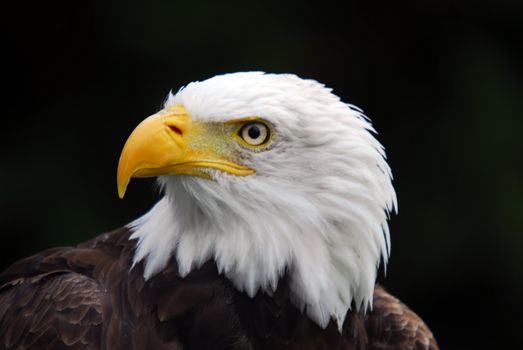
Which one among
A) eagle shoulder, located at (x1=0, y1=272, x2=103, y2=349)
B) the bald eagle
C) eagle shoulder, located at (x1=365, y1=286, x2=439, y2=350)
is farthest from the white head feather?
eagle shoulder, located at (x1=365, y1=286, x2=439, y2=350)

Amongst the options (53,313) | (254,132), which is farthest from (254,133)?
(53,313)

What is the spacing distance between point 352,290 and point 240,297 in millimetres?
411

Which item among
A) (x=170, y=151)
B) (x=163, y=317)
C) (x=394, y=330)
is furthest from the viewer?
(x=394, y=330)

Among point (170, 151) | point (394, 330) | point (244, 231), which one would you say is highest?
point (170, 151)

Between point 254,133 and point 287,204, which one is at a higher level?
point 254,133

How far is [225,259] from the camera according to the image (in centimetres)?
303

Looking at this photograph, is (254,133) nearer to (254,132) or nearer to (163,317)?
(254,132)

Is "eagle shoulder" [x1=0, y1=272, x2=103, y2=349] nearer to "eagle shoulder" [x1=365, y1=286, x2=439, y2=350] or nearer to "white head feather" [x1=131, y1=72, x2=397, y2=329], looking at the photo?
"white head feather" [x1=131, y1=72, x2=397, y2=329]

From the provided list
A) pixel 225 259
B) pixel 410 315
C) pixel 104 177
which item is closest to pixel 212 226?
pixel 225 259

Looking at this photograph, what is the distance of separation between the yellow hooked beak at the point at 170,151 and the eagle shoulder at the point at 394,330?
1255mm

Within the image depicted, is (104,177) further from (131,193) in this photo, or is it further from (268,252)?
(268,252)

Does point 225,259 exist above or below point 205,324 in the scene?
above

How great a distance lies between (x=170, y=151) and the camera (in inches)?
115

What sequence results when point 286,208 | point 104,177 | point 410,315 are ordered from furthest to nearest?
point 104,177, point 410,315, point 286,208
